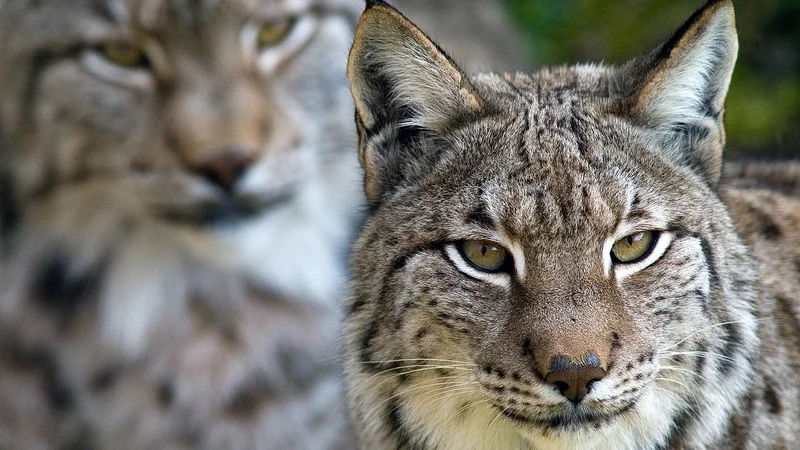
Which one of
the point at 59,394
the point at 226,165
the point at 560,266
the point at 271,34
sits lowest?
the point at 59,394

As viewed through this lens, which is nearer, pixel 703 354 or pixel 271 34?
pixel 703 354

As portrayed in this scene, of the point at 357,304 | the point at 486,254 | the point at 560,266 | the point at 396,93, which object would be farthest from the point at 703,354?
the point at 396,93

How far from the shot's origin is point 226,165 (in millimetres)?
4758

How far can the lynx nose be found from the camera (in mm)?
4742

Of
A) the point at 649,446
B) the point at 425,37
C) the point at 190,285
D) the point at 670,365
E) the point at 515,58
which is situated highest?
the point at 515,58

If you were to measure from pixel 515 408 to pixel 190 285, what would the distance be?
2.86 m

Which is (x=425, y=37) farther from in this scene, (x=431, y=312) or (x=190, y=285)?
(x=190, y=285)

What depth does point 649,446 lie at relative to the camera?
11.2 feet

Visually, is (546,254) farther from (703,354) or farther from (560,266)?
(703,354)

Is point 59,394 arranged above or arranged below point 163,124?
below

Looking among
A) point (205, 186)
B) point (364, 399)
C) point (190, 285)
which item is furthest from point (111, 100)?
point (364, 399)

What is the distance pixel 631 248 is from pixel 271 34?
2.50m

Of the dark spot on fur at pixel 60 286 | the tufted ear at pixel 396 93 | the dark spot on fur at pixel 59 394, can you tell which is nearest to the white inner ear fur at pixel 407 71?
the tufted ear at pixel 396 93

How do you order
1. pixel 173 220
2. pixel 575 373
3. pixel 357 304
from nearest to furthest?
1. pixel 575 373
2. pixel 357 304
3. pixel 173 220
